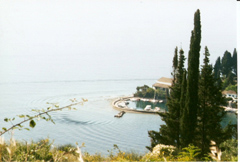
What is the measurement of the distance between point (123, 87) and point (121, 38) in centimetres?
366

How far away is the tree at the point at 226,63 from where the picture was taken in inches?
541

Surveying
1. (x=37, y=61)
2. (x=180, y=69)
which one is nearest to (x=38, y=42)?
(x=37, y=61)

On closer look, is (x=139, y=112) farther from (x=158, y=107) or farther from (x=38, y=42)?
(x=38, y=42)

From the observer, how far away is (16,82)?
21.5 feet

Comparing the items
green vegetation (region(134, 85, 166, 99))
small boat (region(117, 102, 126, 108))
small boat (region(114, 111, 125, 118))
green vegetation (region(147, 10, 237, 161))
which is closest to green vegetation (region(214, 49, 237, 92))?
green vegetation (region(134, 85, 166, 99))

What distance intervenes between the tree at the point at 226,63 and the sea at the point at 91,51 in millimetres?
446

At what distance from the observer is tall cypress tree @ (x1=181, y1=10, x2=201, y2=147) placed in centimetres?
545

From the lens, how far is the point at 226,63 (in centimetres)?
1482

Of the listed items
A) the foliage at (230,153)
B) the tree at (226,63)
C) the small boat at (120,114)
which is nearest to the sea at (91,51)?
the small boat at (120,114)

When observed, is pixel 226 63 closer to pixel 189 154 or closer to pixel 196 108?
pixel 196 108

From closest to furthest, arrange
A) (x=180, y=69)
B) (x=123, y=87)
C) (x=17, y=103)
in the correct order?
(x=180, y=69) < (x=17, y=103) < (x=123, y=87)

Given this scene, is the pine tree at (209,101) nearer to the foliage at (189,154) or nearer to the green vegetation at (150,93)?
the foliage at (189,154)

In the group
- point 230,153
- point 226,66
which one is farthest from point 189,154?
point 226,66

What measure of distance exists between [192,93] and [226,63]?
33.8 feet
